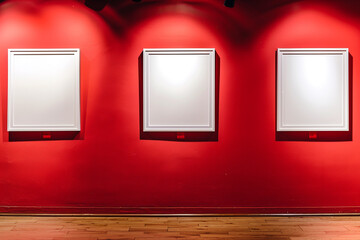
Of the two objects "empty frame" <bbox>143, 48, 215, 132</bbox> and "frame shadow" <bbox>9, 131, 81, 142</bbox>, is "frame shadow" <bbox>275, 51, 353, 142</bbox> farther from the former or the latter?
"frame shadow" <bbox>9, 131, 81, 142</bbox>

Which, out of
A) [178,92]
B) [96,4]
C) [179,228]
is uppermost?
[96,4]

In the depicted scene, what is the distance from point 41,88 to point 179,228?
228cm

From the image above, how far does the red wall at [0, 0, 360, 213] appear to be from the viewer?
10.7 feet

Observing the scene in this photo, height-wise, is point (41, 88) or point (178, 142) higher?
point (41, 88)

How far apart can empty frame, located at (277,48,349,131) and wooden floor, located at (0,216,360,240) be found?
1.09 m

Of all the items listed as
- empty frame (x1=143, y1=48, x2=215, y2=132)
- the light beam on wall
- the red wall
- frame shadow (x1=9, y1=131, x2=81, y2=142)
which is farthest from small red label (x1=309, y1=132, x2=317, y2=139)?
the light beam on wall

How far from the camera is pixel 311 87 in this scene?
3223mm

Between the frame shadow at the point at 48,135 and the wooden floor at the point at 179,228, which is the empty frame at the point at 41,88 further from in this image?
the wooden floor at the point at 179,228

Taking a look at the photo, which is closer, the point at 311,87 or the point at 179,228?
the point at 179,228

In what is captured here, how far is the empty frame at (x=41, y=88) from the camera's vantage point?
3.23 m

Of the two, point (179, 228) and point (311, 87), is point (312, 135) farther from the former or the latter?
point (179, 228)

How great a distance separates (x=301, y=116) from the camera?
3230mm

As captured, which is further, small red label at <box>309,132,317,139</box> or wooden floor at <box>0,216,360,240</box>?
small red label at <box>309,132,317,139</box>

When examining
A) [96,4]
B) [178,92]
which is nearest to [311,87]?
[178,92]
